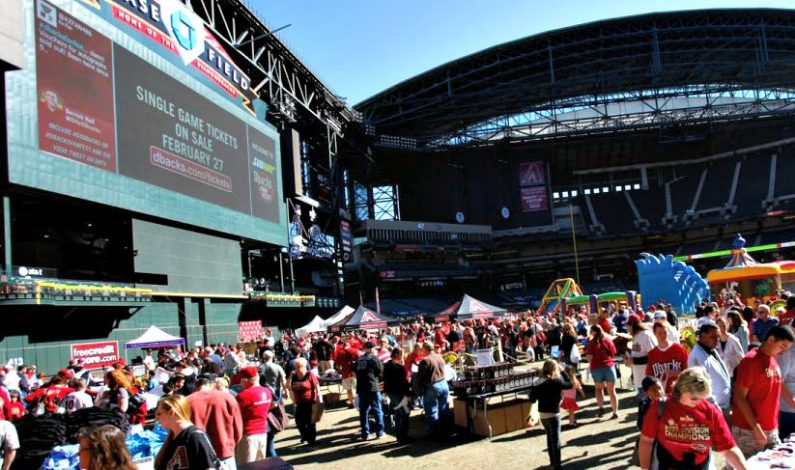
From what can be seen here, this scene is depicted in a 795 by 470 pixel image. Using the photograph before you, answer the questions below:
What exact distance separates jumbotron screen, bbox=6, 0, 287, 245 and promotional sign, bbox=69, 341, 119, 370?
584 centimetres

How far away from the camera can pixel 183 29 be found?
32469 millimetres

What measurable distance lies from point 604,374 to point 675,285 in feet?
79.0

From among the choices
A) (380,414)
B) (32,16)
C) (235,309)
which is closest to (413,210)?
(235,309)

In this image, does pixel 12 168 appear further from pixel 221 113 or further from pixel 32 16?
pixel 221 113

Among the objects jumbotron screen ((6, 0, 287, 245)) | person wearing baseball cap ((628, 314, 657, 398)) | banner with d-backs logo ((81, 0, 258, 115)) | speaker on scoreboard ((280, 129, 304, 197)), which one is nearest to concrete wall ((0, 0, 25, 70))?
jumbotron screen ((6, 0, 287, 245))

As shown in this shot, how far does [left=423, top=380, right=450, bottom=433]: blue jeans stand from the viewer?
34.8 ft

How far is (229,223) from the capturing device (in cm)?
3419

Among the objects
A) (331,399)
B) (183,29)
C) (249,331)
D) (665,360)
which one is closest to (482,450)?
(665,360)

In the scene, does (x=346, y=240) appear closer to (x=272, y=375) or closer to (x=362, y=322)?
(x=362, y=322)

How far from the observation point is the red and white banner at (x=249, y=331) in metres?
36.5

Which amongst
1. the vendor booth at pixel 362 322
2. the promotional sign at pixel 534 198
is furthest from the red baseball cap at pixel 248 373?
the promotional sign at pixel 534 198

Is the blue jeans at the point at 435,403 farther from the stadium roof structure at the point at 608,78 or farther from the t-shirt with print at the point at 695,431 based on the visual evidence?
the stadium roof structure at the point at 608,78

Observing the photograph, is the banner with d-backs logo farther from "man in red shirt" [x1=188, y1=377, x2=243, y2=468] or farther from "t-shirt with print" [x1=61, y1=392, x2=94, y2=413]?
"man in red shirt" [x1=188, y1=377, x2=243, y2=468]

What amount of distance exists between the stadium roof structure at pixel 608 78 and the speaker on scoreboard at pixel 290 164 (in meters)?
16.9
